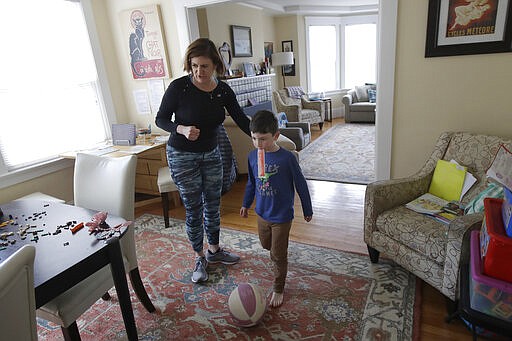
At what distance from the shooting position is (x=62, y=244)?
4.14ft

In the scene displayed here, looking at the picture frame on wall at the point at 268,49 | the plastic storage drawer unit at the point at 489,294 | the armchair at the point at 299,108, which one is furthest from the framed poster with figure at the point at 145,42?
the picture frame on wall at the point at 268,49

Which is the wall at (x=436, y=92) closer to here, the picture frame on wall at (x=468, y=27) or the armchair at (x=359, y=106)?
the picture frame on wall at (x=468, y=27)

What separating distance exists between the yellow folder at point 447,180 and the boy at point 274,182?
1.01 meters

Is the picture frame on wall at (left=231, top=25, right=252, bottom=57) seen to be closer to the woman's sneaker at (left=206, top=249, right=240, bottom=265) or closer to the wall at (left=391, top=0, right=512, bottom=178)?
the wall at (left=391, top=0, right=512, bottom=178)

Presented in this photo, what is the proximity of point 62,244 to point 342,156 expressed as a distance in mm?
3967

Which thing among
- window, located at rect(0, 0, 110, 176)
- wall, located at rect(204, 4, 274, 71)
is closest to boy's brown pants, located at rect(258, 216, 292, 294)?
window, located at rect(0, 0, 110, 176)

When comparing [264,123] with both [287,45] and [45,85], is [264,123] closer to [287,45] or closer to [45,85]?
[45,85]

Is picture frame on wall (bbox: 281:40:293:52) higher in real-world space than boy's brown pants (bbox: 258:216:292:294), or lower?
higher

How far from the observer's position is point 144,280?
2164 mm

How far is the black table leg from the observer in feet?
4.12

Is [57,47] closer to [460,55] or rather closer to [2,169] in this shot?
[2,169]

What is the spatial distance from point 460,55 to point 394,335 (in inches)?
70.3

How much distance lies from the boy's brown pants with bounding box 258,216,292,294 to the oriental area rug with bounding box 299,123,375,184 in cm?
217

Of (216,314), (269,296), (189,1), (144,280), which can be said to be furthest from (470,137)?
(189,1)
